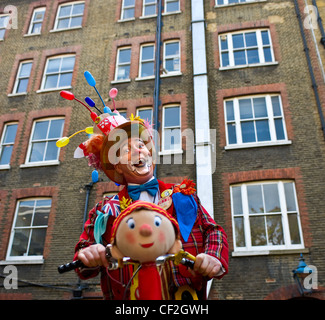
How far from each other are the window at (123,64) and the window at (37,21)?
477cm

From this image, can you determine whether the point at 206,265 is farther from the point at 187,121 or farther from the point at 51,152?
the point at 51,152

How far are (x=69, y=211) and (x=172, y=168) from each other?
12.9ft

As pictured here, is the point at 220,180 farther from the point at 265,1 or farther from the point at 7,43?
the point at 7,43

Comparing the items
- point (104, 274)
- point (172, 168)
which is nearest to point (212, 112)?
point (172, 168)

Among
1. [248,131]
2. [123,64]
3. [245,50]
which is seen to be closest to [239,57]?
[245,50]

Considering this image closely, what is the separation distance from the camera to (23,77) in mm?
15398

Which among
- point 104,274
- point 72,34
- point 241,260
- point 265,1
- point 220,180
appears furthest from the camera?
point 72,34

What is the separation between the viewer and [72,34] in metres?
15.8

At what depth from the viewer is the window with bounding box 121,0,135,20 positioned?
15.9 m

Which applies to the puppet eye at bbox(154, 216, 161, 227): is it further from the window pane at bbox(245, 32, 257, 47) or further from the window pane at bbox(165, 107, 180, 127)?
the window pane at bbox(245, 32, 257, 47)

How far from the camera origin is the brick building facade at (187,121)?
1016 cm

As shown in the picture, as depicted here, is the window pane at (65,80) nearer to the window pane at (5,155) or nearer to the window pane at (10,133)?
the window pane at (10,133)

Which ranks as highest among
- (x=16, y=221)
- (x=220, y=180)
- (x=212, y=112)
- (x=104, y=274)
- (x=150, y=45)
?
(x=150, y=45)
